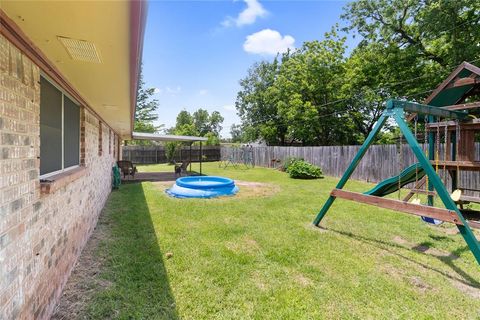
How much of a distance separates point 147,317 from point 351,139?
25289mm

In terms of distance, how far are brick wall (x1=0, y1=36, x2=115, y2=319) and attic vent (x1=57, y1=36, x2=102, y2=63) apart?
34 centimetres

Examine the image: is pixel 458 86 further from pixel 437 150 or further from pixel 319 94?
pixel 319 94

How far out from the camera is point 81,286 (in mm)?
3225

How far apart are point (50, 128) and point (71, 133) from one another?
1.10m

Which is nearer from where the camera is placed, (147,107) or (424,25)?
(424,25)

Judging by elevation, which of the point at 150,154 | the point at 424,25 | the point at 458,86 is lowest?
→ the point at 150,154

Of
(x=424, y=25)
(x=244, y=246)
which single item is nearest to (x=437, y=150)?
(x=244, y=246)

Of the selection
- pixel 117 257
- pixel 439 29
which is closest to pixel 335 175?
pixel 439 29

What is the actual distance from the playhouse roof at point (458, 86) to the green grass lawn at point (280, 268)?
280 cm

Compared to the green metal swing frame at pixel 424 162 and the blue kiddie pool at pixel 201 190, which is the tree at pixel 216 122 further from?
the green metal swing frame at pixel 424 162

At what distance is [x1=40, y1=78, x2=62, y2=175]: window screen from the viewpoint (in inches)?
111

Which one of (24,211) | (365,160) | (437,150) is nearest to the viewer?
(24,211)

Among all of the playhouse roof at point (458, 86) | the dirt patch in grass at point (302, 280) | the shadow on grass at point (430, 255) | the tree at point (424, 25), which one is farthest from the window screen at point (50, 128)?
the tree at point (424, 25)

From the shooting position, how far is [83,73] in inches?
120
